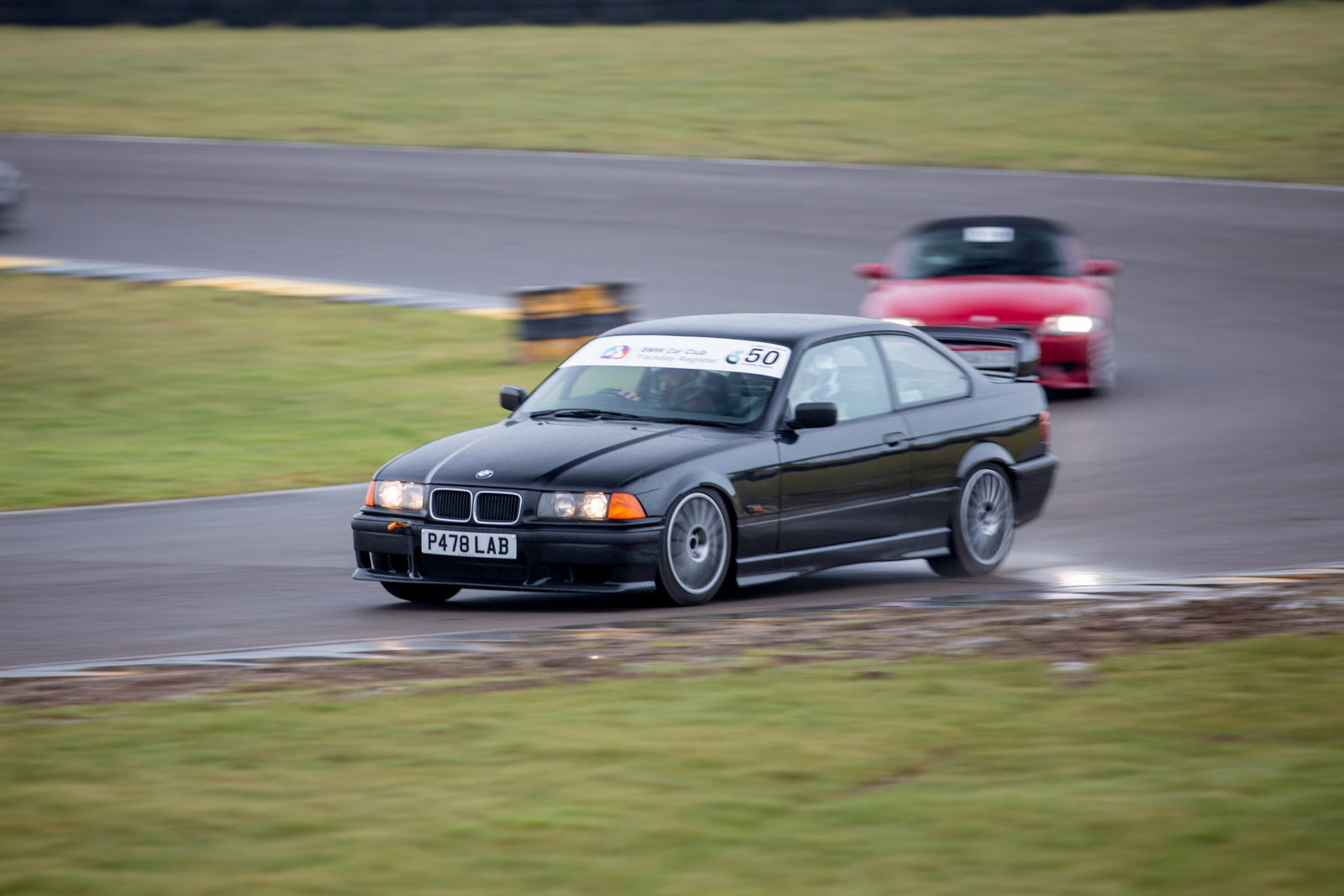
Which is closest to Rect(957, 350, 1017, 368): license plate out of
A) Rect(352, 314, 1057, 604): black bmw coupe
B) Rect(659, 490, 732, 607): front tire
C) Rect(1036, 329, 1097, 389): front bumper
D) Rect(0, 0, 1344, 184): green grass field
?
Rect(352, 314, 1057, 604): black bmw coupe

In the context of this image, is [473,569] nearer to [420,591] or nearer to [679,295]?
[420,591]

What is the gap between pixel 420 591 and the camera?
8945 mm

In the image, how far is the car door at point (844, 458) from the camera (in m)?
9.13

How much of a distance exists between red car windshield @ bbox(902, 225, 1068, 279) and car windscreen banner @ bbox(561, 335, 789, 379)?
7832 mm

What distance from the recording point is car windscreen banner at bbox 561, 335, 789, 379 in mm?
9344

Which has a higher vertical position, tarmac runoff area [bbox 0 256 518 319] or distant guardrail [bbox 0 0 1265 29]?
distant guardrail [bbox 0 0 1265 29]

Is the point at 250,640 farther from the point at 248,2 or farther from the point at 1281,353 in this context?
the point at 248,2

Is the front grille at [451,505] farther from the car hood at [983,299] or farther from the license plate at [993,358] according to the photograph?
the car hood at [983,299]

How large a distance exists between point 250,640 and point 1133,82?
31.5 meters

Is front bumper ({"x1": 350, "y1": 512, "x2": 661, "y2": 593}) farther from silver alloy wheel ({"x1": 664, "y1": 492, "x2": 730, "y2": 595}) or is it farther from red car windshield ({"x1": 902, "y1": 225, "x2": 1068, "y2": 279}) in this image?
red car windshield ({"x1": 902, "y1": 225, "x2": 1068, "y2": 279})

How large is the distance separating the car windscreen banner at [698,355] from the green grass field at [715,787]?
254cm

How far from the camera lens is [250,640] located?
7980 millimetres

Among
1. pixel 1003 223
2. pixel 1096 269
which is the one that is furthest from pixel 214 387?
pixel 1096 269

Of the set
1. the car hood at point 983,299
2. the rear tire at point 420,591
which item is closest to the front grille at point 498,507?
the rear tire at point 420,591
